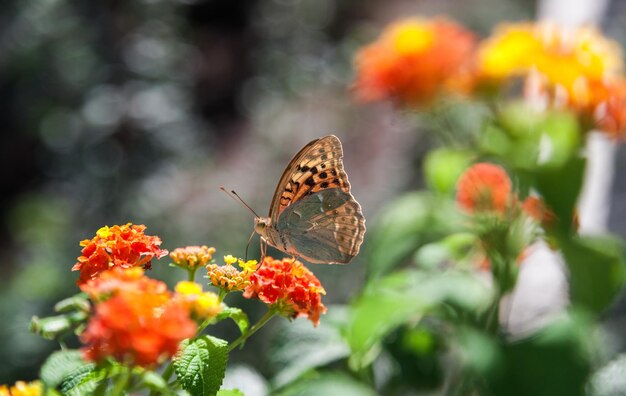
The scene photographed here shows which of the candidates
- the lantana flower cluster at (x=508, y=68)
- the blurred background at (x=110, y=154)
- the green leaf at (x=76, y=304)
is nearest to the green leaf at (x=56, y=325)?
the green leaf at (x=76, y=304)

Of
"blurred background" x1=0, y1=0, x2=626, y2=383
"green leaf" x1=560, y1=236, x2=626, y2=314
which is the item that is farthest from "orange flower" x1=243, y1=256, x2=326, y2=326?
"blurred background" x1=0, y1=0, x2=626, y2=383

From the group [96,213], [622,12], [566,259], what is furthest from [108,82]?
[566,259]

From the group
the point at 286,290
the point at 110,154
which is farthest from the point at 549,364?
the point at 110,154

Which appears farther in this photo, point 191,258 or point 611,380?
point 611,380

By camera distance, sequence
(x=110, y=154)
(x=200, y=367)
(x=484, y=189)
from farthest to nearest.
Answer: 1. (x=110, y=154)
2. (x=484, y=189)
3. (x=200, y=367)

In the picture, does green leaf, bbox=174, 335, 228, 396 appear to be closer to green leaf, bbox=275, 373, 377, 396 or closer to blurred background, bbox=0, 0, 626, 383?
green leaf, bbox=275, 373, 377, 396

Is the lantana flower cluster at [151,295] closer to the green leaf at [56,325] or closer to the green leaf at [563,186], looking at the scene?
the green leaf at [56,325]

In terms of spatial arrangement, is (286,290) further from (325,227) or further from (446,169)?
(446,169)
